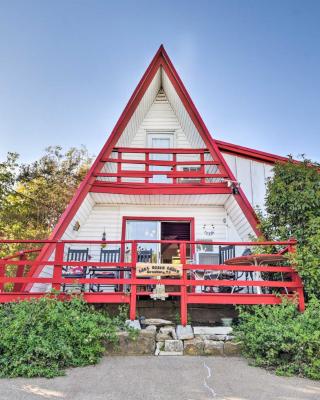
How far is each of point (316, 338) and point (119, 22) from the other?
1214 centimetres

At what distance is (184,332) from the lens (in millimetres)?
4840

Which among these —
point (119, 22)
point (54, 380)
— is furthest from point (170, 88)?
point (54, 380)

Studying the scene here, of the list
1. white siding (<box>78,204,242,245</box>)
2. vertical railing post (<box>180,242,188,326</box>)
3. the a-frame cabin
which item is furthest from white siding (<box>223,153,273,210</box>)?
vertical railing post (<box>180,242,188,326</box>)

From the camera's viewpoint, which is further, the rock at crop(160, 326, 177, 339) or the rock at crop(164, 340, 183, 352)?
the rock at crop(160, 326, 177, 339)

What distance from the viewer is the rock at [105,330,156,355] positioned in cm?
457

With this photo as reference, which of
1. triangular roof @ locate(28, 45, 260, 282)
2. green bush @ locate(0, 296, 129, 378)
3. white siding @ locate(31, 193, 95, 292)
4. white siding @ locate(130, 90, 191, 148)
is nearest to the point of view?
green bush @ locate(0, 296, 129, 378)

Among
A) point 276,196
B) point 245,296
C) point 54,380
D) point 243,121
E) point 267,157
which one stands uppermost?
point 243,121

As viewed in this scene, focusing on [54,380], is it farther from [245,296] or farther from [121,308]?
[245,296]

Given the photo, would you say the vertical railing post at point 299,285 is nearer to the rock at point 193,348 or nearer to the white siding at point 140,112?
the rock at point 193,348

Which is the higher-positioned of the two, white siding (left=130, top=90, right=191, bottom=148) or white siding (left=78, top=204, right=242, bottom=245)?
white siding (left=130, top=90, right=191, bottom=148)

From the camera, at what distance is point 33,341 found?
396 cm

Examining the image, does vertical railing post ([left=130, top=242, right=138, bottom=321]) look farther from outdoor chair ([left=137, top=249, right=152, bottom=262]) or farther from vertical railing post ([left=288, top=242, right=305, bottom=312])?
vertical railing post ([left=288, top=242, right=305, bottom=312])

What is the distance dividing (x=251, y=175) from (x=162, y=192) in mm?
2694

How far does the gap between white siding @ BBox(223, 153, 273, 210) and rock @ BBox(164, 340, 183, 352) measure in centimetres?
470
